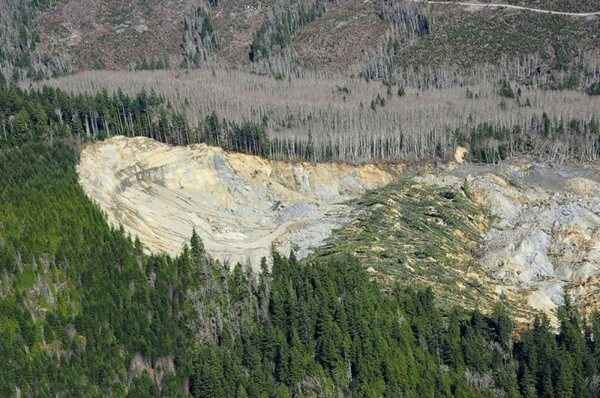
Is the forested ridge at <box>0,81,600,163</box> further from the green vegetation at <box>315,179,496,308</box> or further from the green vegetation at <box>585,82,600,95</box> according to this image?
the green vegetation at <box>585,82,600,95</box>

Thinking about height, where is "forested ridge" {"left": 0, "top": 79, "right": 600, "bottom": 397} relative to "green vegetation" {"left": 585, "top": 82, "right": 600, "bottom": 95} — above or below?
below

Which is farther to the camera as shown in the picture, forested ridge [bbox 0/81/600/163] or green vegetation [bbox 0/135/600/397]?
forested ridge [bbox 0/81/600/163]

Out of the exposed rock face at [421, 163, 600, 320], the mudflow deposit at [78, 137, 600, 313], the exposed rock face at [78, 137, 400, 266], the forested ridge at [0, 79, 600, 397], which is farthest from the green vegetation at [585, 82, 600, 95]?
the forested ridge at [0, 79, 600, 397]

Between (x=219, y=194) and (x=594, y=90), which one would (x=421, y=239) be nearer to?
(x=219, y=194)

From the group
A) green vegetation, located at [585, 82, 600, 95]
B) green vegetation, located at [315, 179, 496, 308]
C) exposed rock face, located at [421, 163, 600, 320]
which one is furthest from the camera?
green vegetation, located at [585, 82, 600, 95]

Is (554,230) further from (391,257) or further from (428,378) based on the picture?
(428,378)

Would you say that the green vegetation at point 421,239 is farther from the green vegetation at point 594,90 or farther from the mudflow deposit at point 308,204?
the green vegetation at point 594,90

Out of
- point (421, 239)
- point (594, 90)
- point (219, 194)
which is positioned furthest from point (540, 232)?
point (594, 90)
